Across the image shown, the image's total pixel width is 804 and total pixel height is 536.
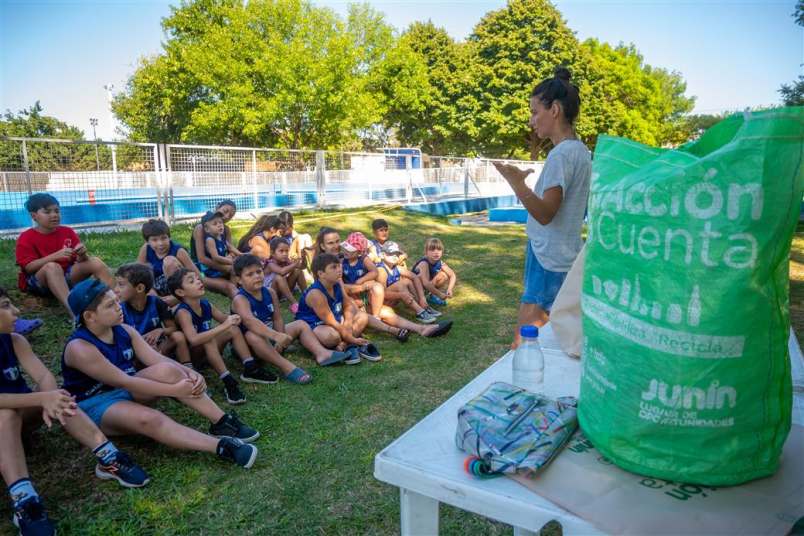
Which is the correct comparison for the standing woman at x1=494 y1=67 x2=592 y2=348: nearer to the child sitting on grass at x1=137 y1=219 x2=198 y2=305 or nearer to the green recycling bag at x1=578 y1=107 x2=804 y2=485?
the green recycling bag at x1=578 y1=107 x2=804 y2=485

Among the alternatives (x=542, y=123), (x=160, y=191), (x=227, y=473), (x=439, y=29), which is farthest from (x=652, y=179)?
(x=439, y=29)

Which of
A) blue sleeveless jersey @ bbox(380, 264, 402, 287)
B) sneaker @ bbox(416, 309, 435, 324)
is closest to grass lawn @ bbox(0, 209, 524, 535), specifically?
sneaker @ bbox(416, 309, 435, 324)

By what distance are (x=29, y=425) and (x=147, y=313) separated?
1199mm

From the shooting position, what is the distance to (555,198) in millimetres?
2686

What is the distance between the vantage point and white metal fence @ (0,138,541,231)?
877 cm

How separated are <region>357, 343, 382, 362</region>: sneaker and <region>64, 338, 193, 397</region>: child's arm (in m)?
1.97

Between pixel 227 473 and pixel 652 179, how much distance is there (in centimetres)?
273

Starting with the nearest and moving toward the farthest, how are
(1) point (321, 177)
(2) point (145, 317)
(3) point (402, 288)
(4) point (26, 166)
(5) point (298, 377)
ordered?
(2) point (145, 317) → (5) point (298, 377) → (3) point (402, 288) → (4) point (26, 166) → (1) point (321, 177)

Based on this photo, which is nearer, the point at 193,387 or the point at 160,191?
the point at 193,387

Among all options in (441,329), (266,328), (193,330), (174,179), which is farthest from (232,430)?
(174,179)

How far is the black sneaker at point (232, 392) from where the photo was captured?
3721 millimetres

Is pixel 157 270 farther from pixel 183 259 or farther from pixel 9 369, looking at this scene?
pixel 9 369

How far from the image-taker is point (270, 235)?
6.80 metres

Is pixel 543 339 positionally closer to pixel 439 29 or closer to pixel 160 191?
pixel 160 191
